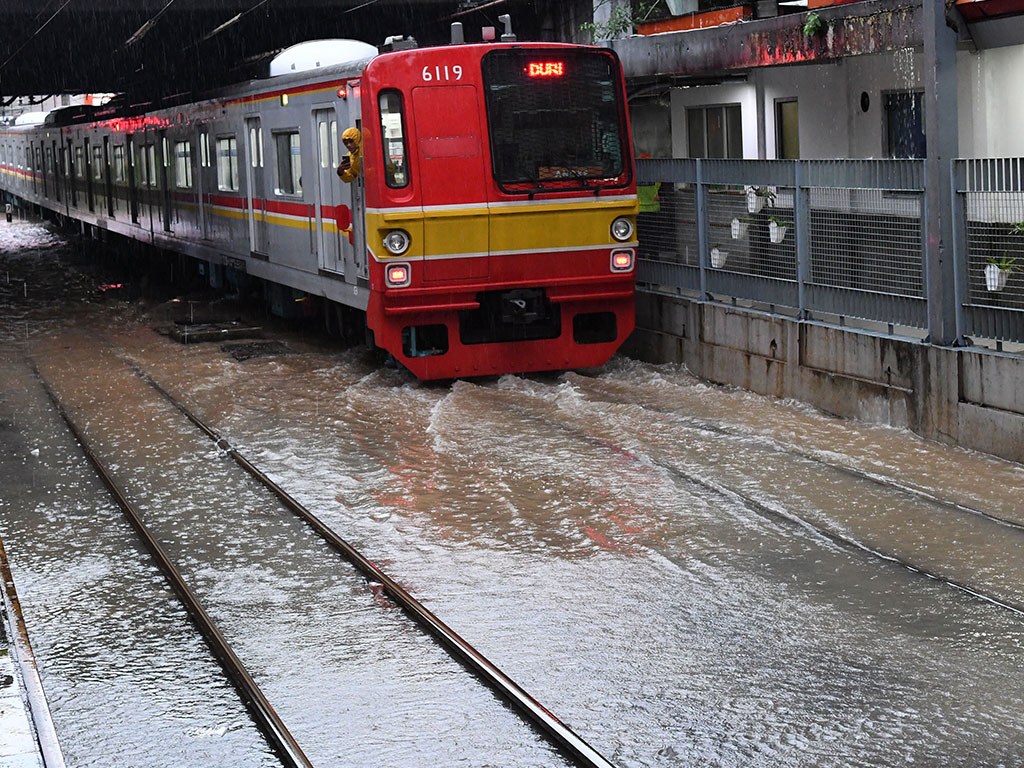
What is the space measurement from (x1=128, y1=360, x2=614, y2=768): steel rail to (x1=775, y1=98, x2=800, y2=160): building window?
11053mm

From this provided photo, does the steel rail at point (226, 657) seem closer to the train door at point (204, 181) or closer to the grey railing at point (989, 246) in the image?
the grey railing at point (989, 246)

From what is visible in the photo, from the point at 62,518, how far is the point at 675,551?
12.1ft

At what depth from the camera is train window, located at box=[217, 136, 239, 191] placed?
17.9m

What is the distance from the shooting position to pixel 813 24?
15.1m

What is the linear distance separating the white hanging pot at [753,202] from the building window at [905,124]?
15.4 feet

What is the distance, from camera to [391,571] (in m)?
7.46

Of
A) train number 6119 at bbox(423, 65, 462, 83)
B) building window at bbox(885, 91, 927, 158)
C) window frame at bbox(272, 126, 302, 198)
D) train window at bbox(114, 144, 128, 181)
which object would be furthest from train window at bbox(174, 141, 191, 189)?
building window at bbox(885, 91, 927, 158)

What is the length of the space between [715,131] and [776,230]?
8439 mm

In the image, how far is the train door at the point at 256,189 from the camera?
16656mm

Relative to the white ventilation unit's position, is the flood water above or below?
below

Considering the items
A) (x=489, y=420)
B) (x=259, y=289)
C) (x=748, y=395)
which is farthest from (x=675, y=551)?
(x=259, y=289)

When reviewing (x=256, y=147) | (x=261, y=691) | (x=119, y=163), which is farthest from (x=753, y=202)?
(x=119, y=163)

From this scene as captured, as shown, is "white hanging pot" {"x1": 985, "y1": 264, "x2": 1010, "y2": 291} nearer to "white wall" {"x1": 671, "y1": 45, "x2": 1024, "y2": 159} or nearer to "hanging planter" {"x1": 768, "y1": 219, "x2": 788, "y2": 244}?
"hanging planter" {"x1": 768, "y1": 219, "x2": 788, "y2": 244}

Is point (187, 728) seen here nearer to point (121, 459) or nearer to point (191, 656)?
point (191, 656)
